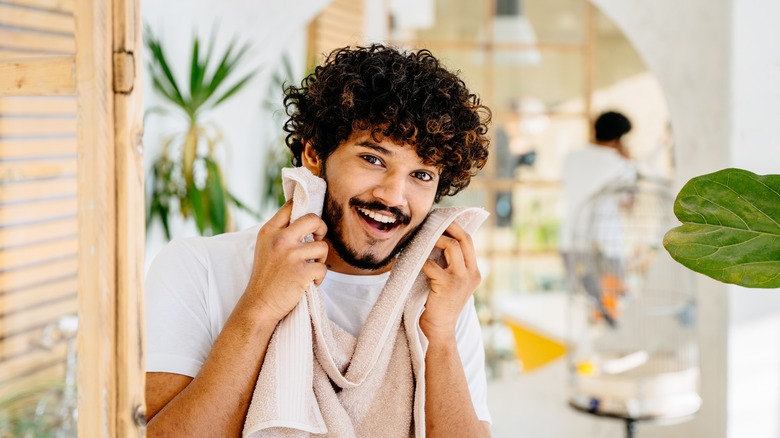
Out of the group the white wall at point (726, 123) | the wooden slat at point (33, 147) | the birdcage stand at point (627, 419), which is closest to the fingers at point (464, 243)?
the wooden slat at point (33, 147)

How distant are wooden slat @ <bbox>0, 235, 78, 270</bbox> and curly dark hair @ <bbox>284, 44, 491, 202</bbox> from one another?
653mm

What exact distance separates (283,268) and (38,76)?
54 cm

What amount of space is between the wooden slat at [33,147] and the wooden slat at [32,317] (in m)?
0.17

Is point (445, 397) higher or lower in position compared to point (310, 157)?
lower

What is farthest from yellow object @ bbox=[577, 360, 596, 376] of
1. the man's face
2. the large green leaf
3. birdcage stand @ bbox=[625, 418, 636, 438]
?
the large green leaf

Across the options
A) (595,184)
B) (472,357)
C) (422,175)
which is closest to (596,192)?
(595,184)

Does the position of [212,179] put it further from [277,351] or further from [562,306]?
[562,306]

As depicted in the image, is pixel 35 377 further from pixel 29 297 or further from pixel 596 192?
pixel 596 192

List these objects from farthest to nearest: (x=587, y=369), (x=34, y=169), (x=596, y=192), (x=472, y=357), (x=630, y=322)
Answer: (x=596, y=192) → (x=630, y=322) → (x=587, y=369) → (x=472, y=357) → (x=34, y=169)

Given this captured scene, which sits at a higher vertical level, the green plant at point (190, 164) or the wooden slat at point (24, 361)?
the green plant at point (190, 164)

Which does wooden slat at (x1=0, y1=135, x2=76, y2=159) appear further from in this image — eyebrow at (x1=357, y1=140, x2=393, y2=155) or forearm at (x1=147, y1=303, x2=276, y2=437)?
A: eyebrow at (x1=357, y1=140, x2=393, y2=155)

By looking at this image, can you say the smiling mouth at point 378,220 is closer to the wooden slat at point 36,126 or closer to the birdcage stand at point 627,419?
the wooden slat at point 36,126

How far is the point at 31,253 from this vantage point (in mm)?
954

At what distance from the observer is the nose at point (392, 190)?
1.42 meters
